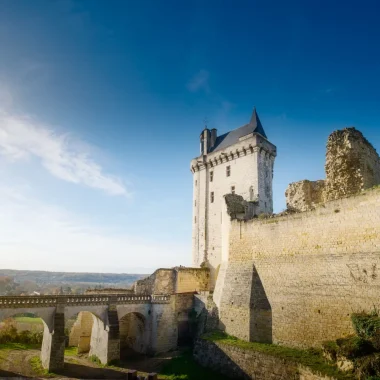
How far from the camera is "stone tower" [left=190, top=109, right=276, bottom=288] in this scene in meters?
27.0

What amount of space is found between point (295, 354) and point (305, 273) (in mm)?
3607

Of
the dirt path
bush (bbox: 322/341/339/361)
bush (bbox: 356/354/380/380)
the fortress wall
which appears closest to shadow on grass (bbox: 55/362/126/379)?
the dirt path

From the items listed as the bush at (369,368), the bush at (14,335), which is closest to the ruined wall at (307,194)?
the bush at (369,368)

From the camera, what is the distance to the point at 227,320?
735 inches

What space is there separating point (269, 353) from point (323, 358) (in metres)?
2.36

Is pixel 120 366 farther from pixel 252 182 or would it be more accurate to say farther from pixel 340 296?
pixel 252 182

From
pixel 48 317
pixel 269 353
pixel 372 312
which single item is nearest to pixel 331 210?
pixel 372 312

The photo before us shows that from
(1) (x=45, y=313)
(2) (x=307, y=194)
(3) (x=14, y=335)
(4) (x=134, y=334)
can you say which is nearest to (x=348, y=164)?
(2) (x=307, y=194)

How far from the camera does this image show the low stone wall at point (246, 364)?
12.6 meters

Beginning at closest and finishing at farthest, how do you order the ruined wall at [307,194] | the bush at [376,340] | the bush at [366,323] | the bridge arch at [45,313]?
the bush at [376,340], the bush at [366,323], the bridge arch at [45,313], the ruined wall at [307,194]

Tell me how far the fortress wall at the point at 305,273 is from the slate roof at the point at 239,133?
12.0m

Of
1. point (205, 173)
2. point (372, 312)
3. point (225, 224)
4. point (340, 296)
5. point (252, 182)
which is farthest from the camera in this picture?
point (205, 173)

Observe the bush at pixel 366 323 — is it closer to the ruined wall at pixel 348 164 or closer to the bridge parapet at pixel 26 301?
the ruined wall at pixel 348 164

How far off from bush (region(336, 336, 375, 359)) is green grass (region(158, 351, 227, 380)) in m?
6.62
